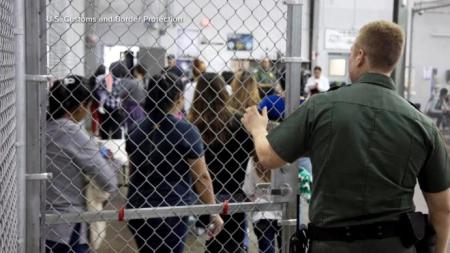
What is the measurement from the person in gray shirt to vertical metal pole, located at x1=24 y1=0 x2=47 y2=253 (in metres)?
0.61

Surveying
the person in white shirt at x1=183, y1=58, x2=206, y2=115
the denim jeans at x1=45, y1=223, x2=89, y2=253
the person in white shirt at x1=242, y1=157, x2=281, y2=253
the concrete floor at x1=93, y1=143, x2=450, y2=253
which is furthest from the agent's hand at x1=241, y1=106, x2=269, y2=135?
the concrete floor at x1=93, y1=143, x2=450, y2=253

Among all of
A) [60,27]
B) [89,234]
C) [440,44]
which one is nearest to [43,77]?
[89,234]

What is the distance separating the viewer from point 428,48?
14.6 m

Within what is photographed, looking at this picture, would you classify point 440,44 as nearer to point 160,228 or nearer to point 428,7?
point 428,7

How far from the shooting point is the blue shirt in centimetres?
291

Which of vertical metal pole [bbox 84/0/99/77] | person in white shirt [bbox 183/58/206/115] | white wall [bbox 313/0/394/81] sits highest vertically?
white wall [bbox 313/0/394/81]

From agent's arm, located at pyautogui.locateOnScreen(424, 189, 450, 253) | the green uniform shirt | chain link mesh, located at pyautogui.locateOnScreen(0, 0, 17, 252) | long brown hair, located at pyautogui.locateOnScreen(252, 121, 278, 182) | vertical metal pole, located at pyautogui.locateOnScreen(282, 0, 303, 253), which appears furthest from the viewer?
long brown hair, located at pyautogui.locateOnScreen(252, 121, 278, 182)

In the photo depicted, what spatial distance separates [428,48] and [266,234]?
1259 cm

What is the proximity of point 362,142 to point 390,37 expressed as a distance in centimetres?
39

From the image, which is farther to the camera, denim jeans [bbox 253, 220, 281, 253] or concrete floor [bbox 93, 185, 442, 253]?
concrete floor [bbox 93, 185, 442, 253]

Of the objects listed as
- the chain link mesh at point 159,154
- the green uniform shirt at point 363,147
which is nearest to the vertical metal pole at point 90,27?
the chain link mesh at point 159,154

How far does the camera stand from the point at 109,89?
7.27 meters

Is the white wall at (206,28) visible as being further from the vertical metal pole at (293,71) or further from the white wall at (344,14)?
the white wall at (344,14)

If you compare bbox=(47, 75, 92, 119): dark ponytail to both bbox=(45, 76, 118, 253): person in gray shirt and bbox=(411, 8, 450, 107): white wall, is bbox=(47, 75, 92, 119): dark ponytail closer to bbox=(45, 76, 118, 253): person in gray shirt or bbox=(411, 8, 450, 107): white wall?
bbox=(45, 76, 118, 253): person in gray shirt
